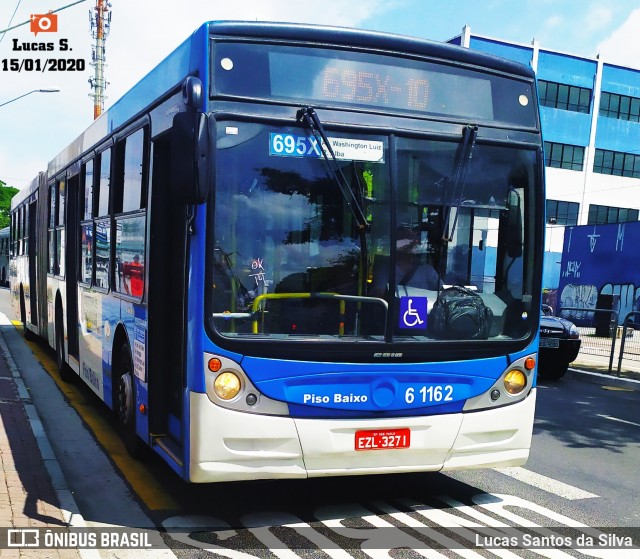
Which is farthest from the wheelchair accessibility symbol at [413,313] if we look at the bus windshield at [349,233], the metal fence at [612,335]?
the metal fence at [612,335]

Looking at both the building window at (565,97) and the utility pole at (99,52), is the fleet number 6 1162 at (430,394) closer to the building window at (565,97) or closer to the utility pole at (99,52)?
the utility pole at (99,52)

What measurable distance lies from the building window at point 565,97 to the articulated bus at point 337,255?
4508cm

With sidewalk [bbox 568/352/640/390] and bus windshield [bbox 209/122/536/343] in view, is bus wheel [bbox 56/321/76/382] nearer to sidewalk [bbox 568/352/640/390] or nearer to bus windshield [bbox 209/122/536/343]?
bus windshield [bbox 209/122/536/343]

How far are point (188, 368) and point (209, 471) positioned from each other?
0.67 m

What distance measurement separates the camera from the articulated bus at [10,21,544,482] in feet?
16.0

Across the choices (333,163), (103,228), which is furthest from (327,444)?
(103,228)

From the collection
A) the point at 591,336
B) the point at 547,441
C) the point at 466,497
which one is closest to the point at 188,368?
the point at 466,497

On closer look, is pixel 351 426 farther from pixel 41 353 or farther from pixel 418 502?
pixel 41 353

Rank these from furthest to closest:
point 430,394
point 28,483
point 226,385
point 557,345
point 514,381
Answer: point 557,345
point 28,483
point 514,381
point 430,394
point 226,385

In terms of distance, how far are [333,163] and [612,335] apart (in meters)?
11.4

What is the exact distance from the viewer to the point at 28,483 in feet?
19.4

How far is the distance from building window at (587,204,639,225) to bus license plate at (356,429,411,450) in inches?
1924

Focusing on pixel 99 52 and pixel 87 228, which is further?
pixel 99 52

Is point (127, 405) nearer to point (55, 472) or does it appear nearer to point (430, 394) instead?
point (55, 472)
